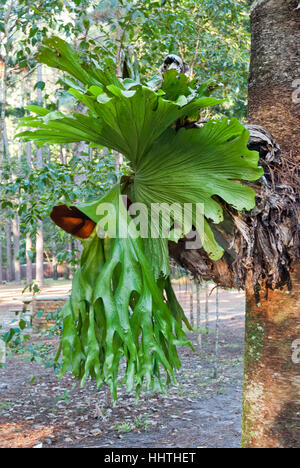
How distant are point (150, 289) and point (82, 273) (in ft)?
0.91

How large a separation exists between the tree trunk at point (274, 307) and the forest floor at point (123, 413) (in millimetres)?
1667

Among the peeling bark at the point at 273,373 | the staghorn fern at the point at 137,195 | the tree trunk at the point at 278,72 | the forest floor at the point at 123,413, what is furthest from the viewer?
the forest floor at the point at 123,413

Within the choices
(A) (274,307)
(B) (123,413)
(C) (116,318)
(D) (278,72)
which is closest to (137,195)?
(C) (116,318)

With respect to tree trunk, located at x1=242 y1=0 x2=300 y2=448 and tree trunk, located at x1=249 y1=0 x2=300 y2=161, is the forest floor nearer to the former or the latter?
tree trunk, located at x1=242 y1=0 x2=300 y2=448

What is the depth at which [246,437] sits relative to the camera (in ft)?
6.08

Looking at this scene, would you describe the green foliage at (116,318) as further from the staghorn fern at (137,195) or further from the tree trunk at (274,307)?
the tree trunk at (274,307)

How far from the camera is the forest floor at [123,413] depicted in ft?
14.2

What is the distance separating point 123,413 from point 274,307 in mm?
3801

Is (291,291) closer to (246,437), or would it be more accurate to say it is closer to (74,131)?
(246,437)

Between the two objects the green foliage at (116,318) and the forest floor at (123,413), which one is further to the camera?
the forest floor at (123,413)

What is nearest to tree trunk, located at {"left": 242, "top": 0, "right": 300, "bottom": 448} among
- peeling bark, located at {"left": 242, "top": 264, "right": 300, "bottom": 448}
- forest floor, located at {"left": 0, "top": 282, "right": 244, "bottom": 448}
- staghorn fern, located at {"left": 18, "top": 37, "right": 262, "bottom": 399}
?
peeling bark, located at {"left": 242, "top": 264, "right": 300, "bottom": 448}

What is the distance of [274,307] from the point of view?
1.80 m

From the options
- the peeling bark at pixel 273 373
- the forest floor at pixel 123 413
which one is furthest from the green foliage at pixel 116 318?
the forest floor at pixel 123 413

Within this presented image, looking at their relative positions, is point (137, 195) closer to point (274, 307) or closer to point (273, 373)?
point (274, 307)
